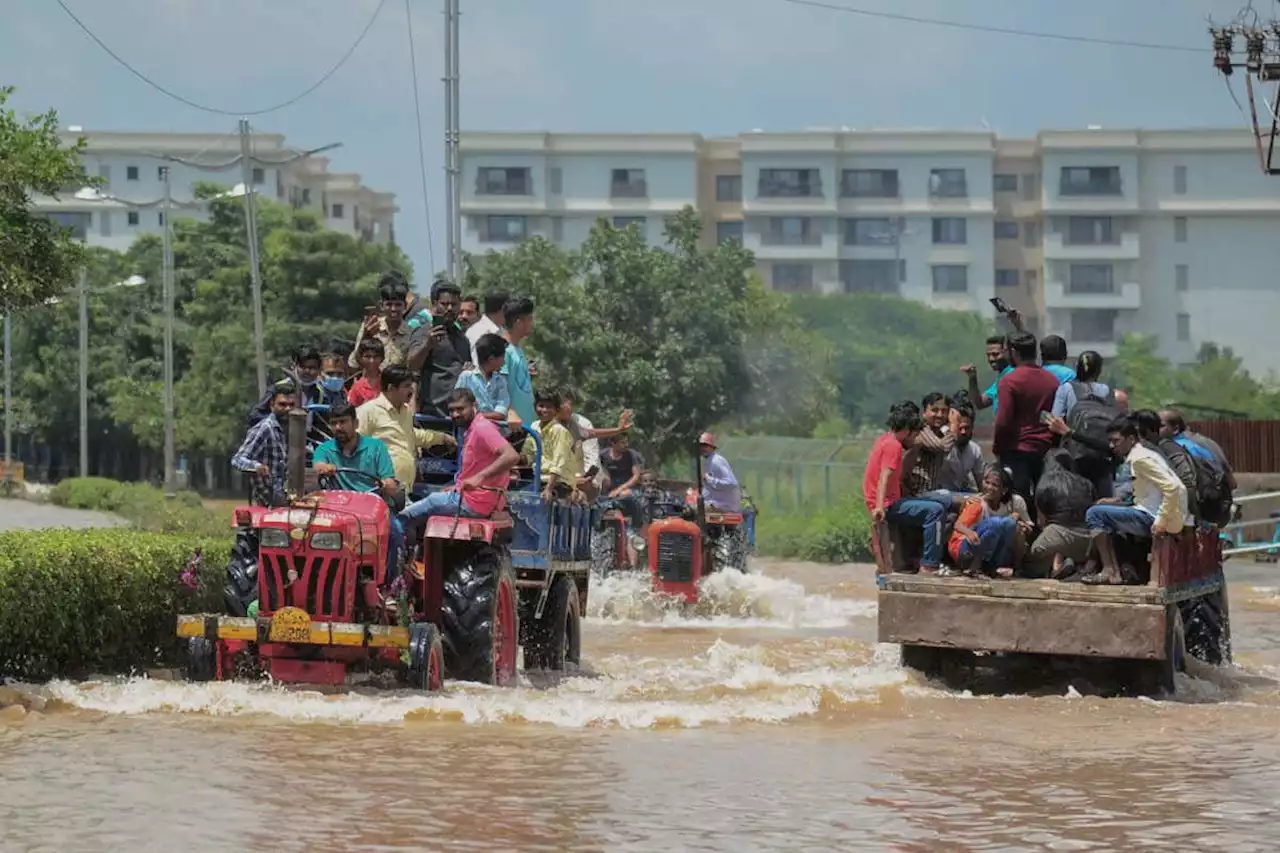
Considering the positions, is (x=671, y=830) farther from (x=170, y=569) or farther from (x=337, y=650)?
(x=170, y=569)

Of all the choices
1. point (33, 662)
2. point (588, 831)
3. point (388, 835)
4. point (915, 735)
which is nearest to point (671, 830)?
point (588, 831)

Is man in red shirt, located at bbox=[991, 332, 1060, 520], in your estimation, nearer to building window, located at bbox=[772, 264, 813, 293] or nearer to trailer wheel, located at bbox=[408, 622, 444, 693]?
trailer wheel, located at bbox=[408, 622, 444, 693]

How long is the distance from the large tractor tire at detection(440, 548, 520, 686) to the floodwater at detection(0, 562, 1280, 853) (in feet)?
1.17

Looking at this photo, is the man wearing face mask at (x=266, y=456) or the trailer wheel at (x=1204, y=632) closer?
the man wearing face mask at (x=266, y=456)

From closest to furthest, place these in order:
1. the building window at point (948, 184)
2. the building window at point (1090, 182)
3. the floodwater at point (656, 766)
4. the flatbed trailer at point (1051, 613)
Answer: the floodwater at point (656, 766) → the flatbed trailer at point (1051, 613) → the building window at point (1090, 182) → the building window at point (948, 184)

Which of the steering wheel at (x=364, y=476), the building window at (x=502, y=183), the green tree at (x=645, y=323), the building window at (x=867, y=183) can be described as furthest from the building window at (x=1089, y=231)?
the steering wheel at (x=364, y=476)

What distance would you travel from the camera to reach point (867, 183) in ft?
333

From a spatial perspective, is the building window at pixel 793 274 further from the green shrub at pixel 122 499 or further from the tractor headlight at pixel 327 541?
the tractor headlight at pixel 327 541

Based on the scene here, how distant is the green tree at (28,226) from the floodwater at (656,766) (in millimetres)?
9515

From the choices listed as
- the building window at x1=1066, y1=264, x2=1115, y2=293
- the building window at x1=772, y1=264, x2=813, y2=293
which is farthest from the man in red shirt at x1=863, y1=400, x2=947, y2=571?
the building window at x1=772, y1=264, x2=813, y2=293

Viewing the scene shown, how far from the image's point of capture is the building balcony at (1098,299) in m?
96.9

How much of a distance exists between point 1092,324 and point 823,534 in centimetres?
5643

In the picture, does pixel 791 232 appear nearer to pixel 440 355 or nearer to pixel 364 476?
pixel 440 355

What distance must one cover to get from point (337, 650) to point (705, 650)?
7848 millimetres
